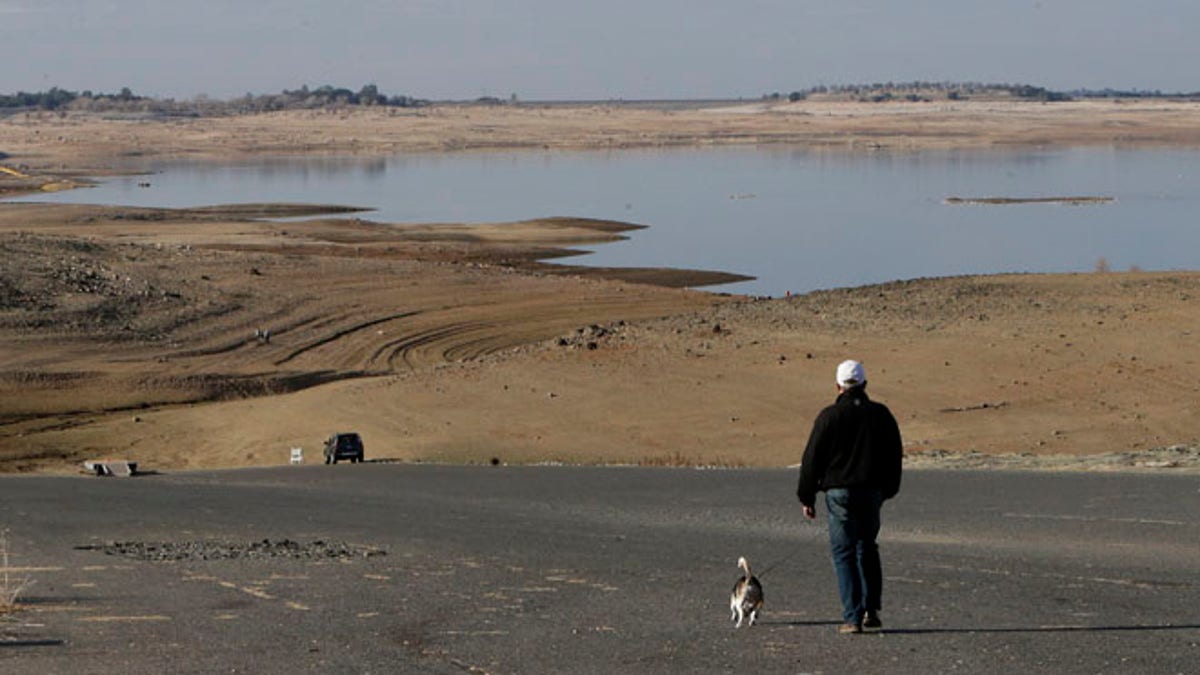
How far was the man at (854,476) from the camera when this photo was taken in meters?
Result: 9.22

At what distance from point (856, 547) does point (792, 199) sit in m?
87.3

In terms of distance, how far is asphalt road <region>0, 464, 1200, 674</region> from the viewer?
9078 millimetres

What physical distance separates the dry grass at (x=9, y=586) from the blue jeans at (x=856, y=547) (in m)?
5.09

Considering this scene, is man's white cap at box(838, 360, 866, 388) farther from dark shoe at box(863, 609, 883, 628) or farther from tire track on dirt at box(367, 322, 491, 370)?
tire track on dirt at box(367, 322, 491, 370)

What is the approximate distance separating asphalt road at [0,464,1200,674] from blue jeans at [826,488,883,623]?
0.77 ft

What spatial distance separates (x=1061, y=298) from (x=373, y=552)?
3064 cm

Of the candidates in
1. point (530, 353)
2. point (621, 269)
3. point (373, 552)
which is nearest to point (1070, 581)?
point (373, 552)

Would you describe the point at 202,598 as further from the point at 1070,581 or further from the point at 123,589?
the point at 1070,581

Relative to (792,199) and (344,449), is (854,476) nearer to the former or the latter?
(344,449)

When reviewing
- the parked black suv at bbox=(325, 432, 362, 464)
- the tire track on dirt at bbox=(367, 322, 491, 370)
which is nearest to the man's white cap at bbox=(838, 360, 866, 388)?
the parked black suv at bbox=(325, 432, 362, 464)

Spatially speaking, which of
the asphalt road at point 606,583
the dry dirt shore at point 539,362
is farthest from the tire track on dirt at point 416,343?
the asphalt road at point 606,583

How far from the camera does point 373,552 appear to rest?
44.3 ft

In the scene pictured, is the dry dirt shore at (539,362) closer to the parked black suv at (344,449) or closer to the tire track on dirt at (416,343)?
the tire track on dirt at (416,343)

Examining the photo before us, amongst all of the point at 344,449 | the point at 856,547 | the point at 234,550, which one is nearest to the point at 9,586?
the point at 234,550
